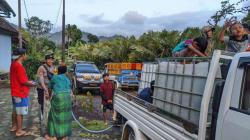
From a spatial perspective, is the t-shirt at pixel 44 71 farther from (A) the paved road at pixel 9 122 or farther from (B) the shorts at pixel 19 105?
(A) the paved road at pixel 9 122

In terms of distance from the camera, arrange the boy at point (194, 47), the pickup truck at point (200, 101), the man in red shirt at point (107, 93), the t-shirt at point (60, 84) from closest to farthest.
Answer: the pickup truck at point (200, 101), the boy at point (194, 47), the t-shirt at point (60, 84), the man in red shirt at point (107, 93)

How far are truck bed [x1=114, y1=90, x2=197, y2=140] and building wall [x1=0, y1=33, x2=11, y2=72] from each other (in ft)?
49.5

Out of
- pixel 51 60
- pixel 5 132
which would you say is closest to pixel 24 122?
pixel 5 132

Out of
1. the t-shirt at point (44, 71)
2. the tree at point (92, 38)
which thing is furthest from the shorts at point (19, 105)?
the tree at point (92, 38)

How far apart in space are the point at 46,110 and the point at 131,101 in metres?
2.47

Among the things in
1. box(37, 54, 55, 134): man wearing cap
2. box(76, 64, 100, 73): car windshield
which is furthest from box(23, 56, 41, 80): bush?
box(37, 54, 55, 134): man wearing cap

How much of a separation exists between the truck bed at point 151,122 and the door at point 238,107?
1.61ft

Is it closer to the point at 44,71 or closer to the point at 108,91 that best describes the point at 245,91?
the point at 44,71

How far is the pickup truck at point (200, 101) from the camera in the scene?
11.0 ft

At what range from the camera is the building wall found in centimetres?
2053

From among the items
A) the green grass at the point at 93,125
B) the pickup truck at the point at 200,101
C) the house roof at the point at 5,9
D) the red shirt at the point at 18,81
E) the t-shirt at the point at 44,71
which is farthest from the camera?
the house roof at the point at 5,9

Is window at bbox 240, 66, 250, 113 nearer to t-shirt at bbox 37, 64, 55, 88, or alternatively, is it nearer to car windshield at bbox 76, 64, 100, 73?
t-shirt at bbox 37, 64, 55, 88

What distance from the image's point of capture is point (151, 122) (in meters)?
5.12

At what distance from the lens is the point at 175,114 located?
455 cm
